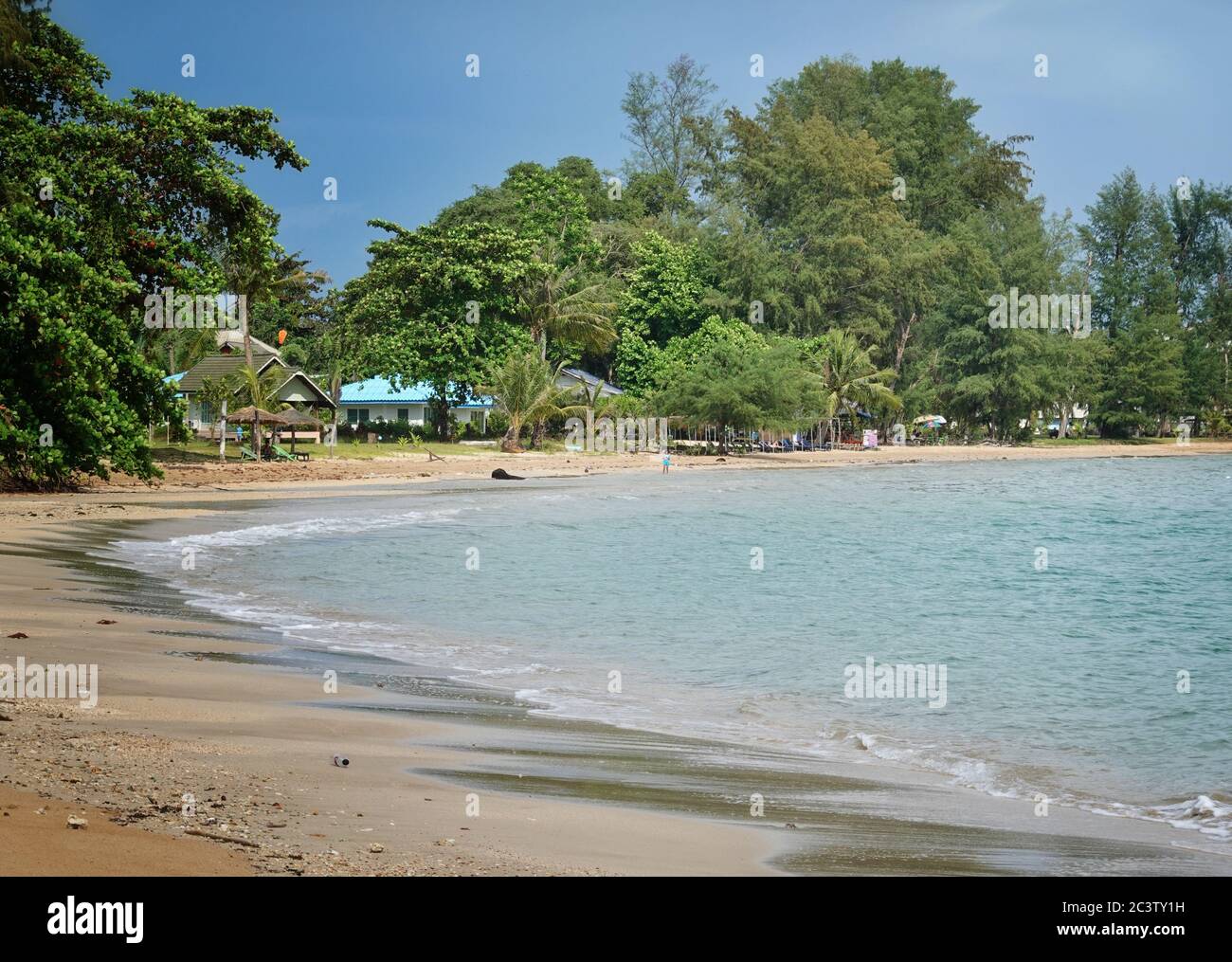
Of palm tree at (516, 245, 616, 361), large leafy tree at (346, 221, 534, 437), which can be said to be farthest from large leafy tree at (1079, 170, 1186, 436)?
large leafy tree at (346, 221, 534, 437)

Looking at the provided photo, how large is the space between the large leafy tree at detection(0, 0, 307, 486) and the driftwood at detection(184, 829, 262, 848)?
818 inches

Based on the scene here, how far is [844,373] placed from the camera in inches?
2672

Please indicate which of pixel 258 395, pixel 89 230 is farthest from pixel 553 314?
pixel 89 230

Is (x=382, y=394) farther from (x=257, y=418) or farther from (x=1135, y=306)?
(x=1135, y=306)

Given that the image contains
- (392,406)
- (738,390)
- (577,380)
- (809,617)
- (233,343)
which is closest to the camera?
(809,617)

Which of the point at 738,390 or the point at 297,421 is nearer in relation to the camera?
the point at 297,421

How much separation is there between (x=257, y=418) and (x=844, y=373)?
38350 millimetres

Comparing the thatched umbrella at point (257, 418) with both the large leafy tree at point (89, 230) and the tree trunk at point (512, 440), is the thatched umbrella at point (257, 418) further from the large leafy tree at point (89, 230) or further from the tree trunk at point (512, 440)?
the tree trunk at point (512, 440)

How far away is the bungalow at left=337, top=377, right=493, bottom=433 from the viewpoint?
63.7 m

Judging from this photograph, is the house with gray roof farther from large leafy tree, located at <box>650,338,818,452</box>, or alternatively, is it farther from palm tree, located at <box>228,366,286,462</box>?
large leafy tree, located at <box>650,338,818,452</box>

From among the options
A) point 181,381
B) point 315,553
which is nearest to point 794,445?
point 181,381

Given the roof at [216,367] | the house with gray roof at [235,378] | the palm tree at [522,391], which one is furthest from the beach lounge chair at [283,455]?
the roof at [216,367]

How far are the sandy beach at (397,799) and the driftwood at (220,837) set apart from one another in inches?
0.4

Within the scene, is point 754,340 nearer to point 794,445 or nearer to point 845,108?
point 794,445
